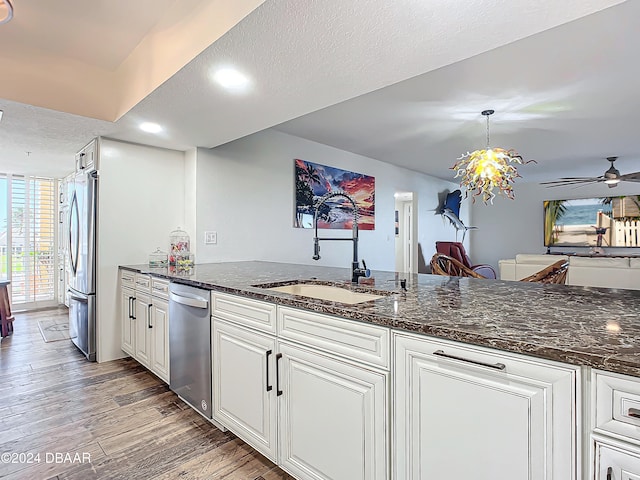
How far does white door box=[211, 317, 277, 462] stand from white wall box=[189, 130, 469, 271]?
5.51 feet

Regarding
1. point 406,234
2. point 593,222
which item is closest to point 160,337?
Result: point 406,234

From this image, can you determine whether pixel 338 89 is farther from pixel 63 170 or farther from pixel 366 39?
pixel 63 170

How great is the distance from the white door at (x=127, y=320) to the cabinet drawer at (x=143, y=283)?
6.6 inches

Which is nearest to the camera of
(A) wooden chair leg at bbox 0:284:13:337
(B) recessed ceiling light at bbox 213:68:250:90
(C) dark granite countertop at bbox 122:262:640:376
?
(C) dark granite countertop at bbox 122:262:640:376

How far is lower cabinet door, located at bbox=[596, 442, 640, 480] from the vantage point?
740mm

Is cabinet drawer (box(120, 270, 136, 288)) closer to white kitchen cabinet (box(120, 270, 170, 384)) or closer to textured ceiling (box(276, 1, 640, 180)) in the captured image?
white kitchen cabinet (box(120, 270, 170, 384))

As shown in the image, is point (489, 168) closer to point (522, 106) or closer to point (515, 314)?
point (522, 106)

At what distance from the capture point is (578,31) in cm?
205

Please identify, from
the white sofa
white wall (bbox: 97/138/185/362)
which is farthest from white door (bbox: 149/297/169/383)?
the white sofa

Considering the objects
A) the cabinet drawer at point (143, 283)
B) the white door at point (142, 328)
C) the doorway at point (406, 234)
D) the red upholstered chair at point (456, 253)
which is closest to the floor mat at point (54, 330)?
the white door at point (142, 328)

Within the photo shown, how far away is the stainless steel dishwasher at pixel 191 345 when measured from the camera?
2.01m

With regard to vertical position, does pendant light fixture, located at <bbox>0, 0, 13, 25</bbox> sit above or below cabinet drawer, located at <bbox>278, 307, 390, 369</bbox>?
above

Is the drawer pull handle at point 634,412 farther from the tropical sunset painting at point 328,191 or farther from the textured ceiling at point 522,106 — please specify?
the tropical sunset painting at point 328,191

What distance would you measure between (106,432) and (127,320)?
1.26 metres
